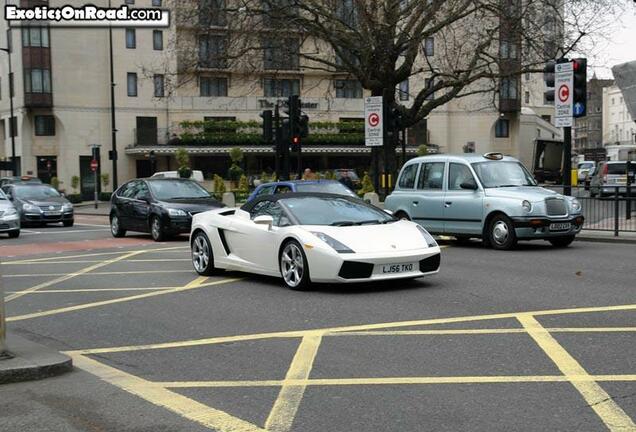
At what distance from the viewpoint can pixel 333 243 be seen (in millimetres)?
10031

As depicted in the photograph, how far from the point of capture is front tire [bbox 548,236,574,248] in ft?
52.0

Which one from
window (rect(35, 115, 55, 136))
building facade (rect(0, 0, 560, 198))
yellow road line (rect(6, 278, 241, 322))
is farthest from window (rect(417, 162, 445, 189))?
window (rect(35, 115, 55, 136))

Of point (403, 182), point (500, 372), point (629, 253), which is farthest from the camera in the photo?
point (403, 182)

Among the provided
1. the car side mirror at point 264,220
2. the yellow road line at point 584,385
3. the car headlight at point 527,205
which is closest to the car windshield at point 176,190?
the car headlight at point 527,205

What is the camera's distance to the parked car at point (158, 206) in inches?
784

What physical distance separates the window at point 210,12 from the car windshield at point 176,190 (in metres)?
8.75

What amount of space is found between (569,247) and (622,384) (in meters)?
10.8

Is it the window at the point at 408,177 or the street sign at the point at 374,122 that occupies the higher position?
the street sign at the point at 374,122

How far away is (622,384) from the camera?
18.2 ft

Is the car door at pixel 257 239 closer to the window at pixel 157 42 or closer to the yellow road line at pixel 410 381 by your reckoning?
the yellow road line at pixel 410 381

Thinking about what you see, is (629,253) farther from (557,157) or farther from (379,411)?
(557,157)

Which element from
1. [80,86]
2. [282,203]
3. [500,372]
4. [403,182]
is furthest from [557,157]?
[500,372]

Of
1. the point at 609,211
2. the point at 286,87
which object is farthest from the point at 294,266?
the point at 286,87

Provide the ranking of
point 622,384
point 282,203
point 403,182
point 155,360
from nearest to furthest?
point 622,384, point 155,360, point 282,203, point 403,182
